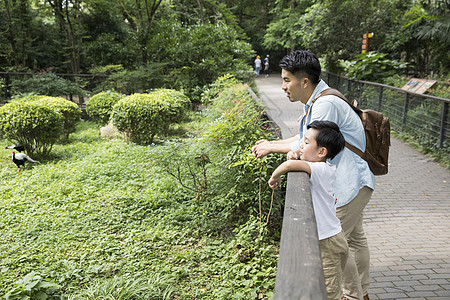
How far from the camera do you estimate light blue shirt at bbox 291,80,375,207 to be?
254 centimetres

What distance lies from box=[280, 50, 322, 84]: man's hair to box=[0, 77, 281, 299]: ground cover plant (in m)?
1.69

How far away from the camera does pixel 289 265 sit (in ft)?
4.18

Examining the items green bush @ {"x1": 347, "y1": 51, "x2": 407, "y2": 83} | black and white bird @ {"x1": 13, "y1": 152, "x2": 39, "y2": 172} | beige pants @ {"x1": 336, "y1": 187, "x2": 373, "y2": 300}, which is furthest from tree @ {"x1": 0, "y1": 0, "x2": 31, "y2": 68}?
beige pants @ {"x1": 336, "y1": 187, "x2": 373, "y2": 300}

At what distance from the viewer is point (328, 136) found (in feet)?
7.65

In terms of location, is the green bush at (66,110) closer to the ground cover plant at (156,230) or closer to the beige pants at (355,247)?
the ground cover plant at (156,230)

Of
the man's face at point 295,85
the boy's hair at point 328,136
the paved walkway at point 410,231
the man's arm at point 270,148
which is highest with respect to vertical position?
the man's face at point 295,85

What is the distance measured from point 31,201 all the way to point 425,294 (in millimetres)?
5939

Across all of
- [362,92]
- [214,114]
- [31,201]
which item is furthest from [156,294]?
A: [362,92]

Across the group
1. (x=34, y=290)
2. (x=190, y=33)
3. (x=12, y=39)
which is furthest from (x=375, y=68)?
(x=12, y=39)

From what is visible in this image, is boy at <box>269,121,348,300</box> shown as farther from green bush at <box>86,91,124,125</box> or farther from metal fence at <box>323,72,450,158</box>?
green bush at <box>86,91,124,125</box>

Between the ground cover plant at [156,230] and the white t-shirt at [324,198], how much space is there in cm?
132

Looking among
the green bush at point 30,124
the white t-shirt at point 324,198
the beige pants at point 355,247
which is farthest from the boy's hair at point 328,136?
the green bush at point 30,124

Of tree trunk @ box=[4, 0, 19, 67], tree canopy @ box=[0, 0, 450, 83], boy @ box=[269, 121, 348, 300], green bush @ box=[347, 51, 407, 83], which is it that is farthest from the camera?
tree trunk @ box=[4, 0, 19, 67]

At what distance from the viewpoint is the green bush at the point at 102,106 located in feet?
42.2
